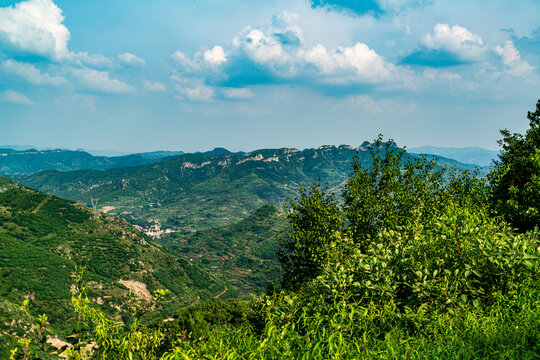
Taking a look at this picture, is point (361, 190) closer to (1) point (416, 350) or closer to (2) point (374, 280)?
(2) point (374, 280)

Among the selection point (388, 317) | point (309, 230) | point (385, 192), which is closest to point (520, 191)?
point (385, 192)

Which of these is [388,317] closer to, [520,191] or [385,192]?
[385,192]

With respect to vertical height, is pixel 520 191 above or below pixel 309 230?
above

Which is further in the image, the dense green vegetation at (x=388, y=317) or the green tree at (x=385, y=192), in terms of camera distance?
the green tree at (x=385, y=192)

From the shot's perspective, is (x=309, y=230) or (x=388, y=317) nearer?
(x=388, y=317)

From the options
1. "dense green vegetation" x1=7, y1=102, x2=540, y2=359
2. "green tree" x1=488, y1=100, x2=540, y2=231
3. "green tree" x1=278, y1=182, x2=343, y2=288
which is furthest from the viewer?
"green tree" x1=278, y1=182, x2=343, y2=288

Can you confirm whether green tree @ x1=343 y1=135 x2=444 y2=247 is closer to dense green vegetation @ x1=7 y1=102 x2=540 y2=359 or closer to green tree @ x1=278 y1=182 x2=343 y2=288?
green tree @ x1=278 y1=182 x2=343 y2=288

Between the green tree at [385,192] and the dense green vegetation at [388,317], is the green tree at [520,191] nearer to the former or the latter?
the green tree at [385,192]

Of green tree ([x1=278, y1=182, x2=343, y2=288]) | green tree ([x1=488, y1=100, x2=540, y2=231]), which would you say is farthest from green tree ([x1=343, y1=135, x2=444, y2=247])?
green tree ([x1=488, y1=100, x2=540, y2=231])

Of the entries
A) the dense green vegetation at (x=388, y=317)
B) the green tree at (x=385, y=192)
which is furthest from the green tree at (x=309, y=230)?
the dense green vegetation at (x=388, y=317)

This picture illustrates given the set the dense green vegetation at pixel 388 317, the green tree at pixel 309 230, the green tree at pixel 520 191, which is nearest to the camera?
the dense green vegetation at pixel 388 317

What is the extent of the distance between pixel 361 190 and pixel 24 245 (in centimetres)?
21117

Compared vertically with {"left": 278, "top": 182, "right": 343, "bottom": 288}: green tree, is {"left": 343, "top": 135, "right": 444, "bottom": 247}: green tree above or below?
above

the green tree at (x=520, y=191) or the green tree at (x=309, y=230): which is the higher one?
the green tree at (x=520, y=191)
